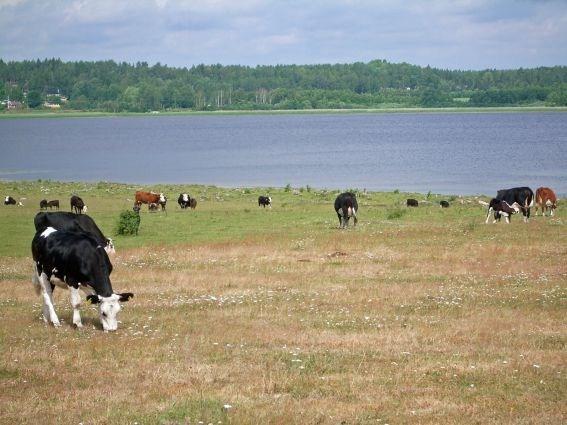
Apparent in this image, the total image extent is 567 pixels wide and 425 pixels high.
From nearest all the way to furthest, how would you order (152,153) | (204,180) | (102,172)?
(204,180) → (102,172) → (152,153)

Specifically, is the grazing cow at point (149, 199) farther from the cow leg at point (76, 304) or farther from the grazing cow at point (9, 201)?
the cow leg at point (76, 304)

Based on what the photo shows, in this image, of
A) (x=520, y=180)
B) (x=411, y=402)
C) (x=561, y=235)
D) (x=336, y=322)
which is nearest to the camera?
(x=411, y=402)

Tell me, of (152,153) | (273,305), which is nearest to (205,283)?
(273,305)

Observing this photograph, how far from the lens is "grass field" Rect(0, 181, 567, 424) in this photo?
13359 millimetres

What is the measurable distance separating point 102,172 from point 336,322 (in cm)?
10179

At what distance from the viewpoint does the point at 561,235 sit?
3725 cm

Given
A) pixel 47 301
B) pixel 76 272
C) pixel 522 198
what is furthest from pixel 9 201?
pixel 76 272

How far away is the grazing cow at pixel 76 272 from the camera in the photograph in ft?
62.8

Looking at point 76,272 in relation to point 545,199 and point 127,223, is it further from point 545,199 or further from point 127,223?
point 545,199

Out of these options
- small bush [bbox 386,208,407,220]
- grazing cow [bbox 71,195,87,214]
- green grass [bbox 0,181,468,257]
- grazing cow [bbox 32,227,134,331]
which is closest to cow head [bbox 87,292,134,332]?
grazing cow [bbox 32,227,134,331]

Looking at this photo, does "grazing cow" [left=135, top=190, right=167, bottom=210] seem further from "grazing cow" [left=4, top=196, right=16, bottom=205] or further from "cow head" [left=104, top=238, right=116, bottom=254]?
"cow head" [left=104, top=238, right=116, bottom=254]

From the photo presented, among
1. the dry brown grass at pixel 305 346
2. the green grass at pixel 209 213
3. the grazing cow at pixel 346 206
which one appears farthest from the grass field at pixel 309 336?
the green grass at pixel 209 213

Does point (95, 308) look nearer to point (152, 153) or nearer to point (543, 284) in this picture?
point (543, 284)

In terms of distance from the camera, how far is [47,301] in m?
20.1
